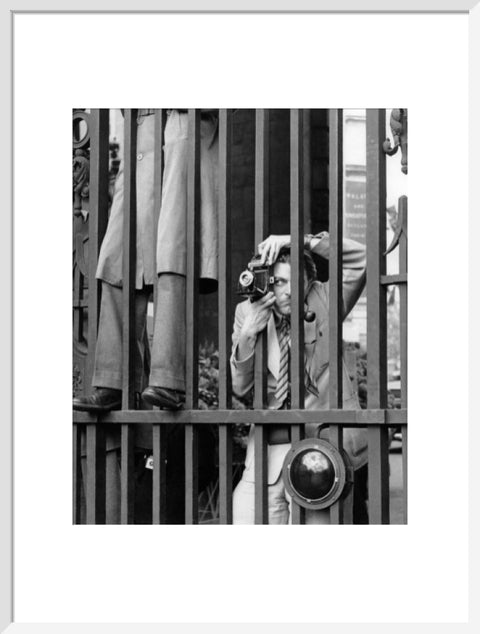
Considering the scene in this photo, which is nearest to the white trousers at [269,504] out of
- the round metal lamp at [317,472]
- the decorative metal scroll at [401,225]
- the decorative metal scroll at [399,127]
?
the round metal lamp at [317,472]

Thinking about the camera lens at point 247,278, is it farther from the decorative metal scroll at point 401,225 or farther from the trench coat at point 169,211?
the decorative metal scroll at point 401,225

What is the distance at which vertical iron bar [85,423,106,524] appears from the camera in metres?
4.71

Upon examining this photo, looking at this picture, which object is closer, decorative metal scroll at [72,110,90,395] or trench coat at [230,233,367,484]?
trench coat at [230,233,367,484]

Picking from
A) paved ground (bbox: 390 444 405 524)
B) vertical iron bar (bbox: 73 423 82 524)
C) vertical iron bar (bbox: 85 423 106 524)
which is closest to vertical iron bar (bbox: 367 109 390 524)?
vertical iron bar (bbox: 85 423 106 524)

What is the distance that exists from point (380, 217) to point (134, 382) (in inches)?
54.0

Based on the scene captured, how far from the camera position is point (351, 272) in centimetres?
474

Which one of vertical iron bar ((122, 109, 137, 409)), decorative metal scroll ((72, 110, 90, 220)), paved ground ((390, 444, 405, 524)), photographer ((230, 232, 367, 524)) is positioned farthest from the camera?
paved ground ((390, 444, 405, 524))

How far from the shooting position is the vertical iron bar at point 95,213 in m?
4.80

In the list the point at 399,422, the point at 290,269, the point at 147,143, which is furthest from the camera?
the point at 147,143

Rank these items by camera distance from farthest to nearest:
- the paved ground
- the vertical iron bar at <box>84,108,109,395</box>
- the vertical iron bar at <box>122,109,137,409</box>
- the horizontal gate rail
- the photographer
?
the paved ground
the vertical iron bar at <box>84,108,109,395</box>
the vertical iron bar at <box>122,109,137,409</box>
the photographer
the horizontal gate rail

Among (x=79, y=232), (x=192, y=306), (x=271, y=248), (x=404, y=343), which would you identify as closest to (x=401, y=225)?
(x=404, y=343)

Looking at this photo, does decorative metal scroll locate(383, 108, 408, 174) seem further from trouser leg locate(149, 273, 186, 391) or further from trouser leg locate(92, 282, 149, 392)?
trouser leg locate(92, 282, 149, 392)
